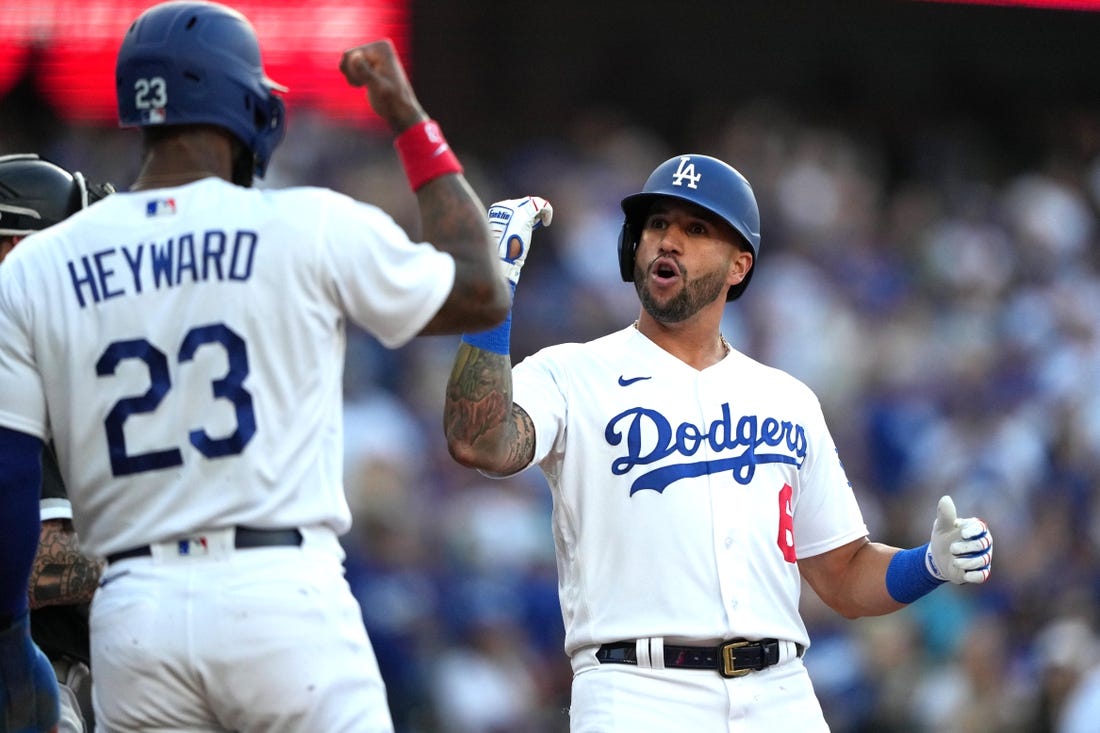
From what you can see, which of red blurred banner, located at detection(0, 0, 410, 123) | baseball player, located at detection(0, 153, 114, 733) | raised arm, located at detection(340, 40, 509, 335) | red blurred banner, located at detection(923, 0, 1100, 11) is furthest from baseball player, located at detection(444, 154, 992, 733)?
red blurred banner, located at detection(923, 0, 1100, 11)

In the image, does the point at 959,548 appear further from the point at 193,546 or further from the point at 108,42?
the point at 108,42

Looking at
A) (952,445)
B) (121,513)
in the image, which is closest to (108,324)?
(121,513)

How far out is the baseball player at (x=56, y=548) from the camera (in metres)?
3.86

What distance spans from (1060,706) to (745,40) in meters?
5.26

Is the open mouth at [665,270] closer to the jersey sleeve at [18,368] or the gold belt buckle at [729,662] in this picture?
the gold belt buckle at [729,662]

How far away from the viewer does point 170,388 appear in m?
2.91

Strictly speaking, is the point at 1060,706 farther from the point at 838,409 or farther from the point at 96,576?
the point at 96,576

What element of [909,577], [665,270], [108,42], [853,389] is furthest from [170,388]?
[853,389]

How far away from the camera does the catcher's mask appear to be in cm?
400

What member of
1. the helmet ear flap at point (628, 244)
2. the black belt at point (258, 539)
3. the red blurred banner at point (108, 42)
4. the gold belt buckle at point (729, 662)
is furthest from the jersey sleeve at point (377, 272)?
the red blurred banner at point (108, 42)

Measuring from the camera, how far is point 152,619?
9.36 feet

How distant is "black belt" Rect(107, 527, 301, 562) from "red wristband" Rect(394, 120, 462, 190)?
2.50 feet

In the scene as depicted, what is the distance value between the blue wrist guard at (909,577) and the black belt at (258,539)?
2.06m

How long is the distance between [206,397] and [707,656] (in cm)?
169
